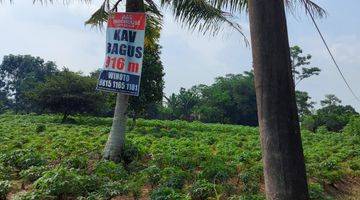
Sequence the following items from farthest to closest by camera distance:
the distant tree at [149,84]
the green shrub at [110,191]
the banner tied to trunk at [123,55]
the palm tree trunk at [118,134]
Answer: the distant tree at [149,84] < the palm tree trunk at [118,134] < the banner tied to trunk at [123,55] < the green shrub at [110,191]

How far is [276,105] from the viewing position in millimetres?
2945

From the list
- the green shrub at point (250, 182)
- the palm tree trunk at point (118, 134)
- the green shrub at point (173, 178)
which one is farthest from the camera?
the palm tree trunk at point (118, 134)

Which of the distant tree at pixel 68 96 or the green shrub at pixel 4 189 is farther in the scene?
the distant tree at pixel 68 96

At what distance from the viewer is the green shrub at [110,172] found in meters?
8.47

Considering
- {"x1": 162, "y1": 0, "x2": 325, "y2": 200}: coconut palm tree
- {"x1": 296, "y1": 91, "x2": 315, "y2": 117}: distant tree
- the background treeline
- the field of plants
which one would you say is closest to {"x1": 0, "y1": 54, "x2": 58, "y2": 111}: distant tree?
the background treeline

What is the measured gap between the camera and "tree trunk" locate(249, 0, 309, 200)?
2.91 metres

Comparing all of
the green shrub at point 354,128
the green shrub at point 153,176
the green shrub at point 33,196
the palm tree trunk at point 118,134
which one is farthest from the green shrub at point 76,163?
the green shrub at point 354,128

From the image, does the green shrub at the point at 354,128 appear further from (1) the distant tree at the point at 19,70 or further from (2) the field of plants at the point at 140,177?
(1) the distant tree at the point at 19,70

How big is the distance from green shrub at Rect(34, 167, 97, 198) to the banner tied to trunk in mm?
2004

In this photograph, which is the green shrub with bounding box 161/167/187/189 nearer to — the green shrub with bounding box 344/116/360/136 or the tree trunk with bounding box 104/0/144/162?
the tree trunk with bounding box 104/0/144/162

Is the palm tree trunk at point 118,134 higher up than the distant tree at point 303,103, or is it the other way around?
the distant tree at point 303,103

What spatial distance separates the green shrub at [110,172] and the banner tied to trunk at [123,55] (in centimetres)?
137

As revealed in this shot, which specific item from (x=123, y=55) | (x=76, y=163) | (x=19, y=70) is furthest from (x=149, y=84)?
(x=19, y=70)

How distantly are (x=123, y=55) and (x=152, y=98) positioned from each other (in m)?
16.2
